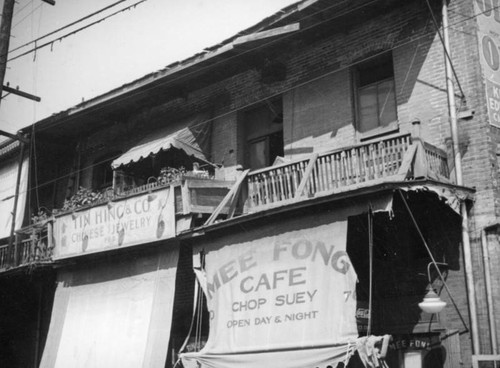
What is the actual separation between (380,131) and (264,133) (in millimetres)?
3610

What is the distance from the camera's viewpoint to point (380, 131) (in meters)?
12.6

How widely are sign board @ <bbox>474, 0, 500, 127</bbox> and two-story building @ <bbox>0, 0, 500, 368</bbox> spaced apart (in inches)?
1.8

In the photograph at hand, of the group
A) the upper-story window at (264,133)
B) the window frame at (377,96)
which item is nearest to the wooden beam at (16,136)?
the upper-story window at (264,133)

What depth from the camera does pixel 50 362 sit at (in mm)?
14906

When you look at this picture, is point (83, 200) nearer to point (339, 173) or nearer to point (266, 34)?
point (266, 34)

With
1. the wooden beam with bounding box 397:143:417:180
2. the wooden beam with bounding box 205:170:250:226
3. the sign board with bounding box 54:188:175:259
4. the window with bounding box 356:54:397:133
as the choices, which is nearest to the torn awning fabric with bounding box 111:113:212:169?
the sign board with bounding box 54:188:175:259

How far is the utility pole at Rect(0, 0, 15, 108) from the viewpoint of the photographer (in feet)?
56.3

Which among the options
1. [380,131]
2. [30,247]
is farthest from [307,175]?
[30,247]

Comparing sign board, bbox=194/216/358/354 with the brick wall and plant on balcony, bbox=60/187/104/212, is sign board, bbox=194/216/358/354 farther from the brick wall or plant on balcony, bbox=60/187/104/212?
plant on balcony, bbox=60/187/104/212

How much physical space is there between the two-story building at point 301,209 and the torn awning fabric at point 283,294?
32mm

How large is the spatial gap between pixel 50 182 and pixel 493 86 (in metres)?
14.5

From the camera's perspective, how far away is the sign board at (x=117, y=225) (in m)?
13.5

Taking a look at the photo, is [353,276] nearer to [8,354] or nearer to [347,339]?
[347,339]

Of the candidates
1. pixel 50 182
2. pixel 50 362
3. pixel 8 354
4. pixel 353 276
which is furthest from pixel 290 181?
pixel 8 354
